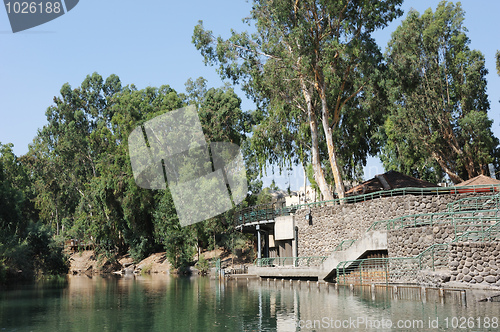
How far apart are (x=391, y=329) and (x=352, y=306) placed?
15.2ft

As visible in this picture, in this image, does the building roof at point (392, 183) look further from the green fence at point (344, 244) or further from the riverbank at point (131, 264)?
the riverbank at point (131, 264)

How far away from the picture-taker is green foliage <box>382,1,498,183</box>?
39562 millimetres

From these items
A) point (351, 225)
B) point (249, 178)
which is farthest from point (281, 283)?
point (249, 178)

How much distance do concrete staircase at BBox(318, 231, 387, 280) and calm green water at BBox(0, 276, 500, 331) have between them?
2.17m

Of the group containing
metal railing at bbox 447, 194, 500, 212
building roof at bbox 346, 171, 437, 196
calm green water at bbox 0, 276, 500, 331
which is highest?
building roof at bbox 346, 171, 437, 196

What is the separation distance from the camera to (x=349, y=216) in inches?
1286

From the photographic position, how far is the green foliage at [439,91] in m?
39.6

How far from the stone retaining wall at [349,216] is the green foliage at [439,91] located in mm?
10371

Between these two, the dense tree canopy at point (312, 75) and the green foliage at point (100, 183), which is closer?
the dense tree canopy at point (312, 75)

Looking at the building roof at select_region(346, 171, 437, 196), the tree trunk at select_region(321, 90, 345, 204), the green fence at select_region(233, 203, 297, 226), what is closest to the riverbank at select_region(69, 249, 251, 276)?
the green fence at select_region(233, 203, 297, 226)

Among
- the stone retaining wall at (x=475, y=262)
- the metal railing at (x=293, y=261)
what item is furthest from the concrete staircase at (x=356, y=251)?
the stone retaining wall at (x=475, y=262)

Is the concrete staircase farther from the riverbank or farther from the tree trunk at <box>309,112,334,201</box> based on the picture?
the riverbank

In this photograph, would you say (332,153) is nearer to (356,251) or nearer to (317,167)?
(317,167)

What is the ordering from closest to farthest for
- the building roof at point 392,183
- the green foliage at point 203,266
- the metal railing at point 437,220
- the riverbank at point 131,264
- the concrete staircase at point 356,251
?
1. the metal railing at point 437,220
2. the concrete staircase at point 356,251
3. the building roof at point 392,183
4. the green foliage at point 203,266
5. the riverbank at point 131,264
